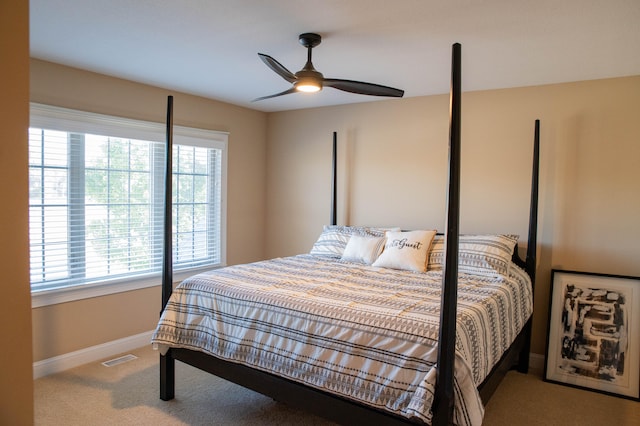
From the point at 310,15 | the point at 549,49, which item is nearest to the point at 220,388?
the point at 310,15

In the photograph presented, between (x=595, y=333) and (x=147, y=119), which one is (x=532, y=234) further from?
(x=147, y=119)

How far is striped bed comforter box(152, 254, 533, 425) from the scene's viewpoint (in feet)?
6.12

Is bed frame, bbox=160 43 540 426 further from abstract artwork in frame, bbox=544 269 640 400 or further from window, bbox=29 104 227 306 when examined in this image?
window, bbox=29 104 227 306

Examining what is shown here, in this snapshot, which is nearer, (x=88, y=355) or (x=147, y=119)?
(x=88, y=355)

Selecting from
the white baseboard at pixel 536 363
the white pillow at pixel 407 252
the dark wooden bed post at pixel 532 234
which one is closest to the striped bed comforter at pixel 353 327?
the white pillow at pixel 407 252

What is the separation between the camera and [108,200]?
11.9 ft

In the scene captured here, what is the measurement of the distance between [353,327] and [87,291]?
251cm

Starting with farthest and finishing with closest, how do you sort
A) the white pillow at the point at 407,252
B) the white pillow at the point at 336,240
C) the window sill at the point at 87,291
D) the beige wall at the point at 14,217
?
the white pillow at the point at 336,240, the white pillow at the point at 407,252, the window sill at the point at 87,291, the beige wall at the point at 14,217

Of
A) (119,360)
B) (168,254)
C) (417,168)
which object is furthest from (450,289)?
(119,360)

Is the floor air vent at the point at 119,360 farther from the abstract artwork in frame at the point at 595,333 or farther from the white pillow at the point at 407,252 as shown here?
the abstract artwork in frame at the point at 595,333

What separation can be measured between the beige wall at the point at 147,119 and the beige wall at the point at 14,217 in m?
2.40

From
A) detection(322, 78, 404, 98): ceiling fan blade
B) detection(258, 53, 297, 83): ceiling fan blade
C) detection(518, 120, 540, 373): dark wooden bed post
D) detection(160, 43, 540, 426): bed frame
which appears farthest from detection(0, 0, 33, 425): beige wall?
detection(518, 120, 540, 373): dark wooden bed post

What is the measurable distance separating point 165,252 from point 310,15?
171 cm

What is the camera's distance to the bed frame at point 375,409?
5.65 ft
